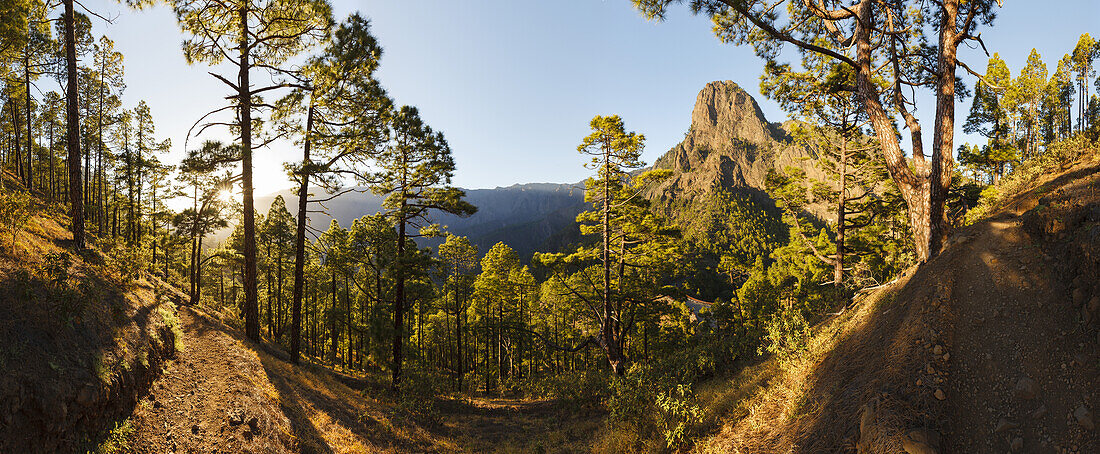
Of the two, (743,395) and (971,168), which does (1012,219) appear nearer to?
(743,395)

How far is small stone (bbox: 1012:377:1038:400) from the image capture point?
3.87 metres

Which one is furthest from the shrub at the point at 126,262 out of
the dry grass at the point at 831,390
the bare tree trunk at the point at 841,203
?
the bare tree trunk at the point at 841,203

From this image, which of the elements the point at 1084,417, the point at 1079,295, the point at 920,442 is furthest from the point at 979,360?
the point at 920,442

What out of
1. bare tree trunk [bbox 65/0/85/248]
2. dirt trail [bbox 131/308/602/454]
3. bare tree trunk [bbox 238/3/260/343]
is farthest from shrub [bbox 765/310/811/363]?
bare tree trunk [bbox 65/0/85/248]

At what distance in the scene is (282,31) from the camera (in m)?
11.5

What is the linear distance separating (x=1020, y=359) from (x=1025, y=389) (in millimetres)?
418

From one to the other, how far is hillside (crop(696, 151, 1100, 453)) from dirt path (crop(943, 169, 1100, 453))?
0.01 meters

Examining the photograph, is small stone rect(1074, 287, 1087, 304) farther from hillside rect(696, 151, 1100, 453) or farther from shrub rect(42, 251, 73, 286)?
shrub rect(42, 251, 73, 286)

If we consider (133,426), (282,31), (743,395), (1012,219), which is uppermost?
(282,31)

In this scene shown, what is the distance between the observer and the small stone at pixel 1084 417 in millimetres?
3410

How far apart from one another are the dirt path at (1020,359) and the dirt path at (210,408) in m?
9.58

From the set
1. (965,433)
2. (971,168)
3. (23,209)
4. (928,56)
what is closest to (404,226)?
(23,209)

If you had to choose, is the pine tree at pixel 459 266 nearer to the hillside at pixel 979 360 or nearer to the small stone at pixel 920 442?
the hillside at pixel 979 360

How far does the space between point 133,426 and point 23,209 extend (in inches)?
229
